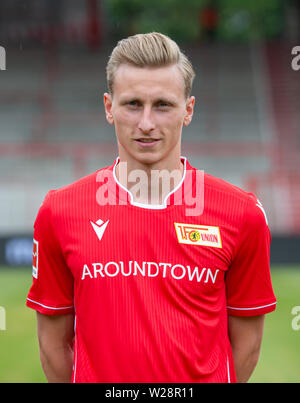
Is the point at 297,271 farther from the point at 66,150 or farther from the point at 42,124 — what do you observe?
the point at 42,124

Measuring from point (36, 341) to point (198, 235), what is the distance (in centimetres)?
487

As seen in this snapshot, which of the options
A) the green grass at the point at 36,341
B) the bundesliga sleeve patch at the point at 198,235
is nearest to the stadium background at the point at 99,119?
the green grass at the point at 36,341

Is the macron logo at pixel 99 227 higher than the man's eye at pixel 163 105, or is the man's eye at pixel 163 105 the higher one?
the man's eye at pixel 163 105

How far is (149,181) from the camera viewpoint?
2828 millimetres

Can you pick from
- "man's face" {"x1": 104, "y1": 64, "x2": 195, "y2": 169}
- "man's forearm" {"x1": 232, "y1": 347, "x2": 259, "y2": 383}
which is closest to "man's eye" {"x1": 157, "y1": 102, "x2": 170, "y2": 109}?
"man's face" {"x1": 104, "y1": 64, "x2": 195, "y2": 169}

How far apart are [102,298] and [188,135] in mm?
15799

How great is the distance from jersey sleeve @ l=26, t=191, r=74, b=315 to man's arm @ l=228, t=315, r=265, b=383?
774 millimetres

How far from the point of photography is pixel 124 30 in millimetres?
27172

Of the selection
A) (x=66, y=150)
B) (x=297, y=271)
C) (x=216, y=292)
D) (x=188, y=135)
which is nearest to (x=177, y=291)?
(x=216, y=292)

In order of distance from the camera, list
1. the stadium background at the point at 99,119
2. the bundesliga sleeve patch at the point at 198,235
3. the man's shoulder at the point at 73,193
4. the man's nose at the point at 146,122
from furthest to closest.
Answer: the stadium background at the point at 99,119, the man's shoulder at the point at 73,193, the bundesliga sleeve patch at the point at 198,235, the man's nose at the point at 146,122

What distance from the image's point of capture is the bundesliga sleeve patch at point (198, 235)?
9.20ft

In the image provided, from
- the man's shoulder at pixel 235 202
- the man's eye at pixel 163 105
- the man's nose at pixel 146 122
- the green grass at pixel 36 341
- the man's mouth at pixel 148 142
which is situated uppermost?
the man's eye at pixel 163 105

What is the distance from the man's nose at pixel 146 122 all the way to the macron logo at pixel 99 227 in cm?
45

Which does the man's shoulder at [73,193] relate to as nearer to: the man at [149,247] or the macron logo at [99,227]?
the man at [149,247]
